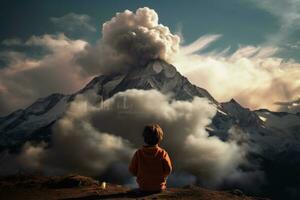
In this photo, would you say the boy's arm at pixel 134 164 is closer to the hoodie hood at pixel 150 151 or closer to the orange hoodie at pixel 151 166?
the orange hoodie at pixel 151 166

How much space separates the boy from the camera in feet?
59.3

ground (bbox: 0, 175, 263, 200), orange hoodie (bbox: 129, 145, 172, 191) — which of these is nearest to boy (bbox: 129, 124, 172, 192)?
orange hoodie (bbox: 129, 145, 172, 191)

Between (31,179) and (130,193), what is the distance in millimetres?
17904

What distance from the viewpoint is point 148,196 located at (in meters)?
19.1

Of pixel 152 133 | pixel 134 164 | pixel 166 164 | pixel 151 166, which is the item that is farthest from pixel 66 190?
pixel 152 133

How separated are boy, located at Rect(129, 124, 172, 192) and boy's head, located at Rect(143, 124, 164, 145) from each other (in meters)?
0.08

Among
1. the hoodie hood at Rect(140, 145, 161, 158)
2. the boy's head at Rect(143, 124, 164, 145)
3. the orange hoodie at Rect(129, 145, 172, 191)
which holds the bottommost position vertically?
the orange hoodie at Rect(129, 145, 172, 191)

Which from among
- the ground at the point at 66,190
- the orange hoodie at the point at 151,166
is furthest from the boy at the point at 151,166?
the ground at the point at 66,190

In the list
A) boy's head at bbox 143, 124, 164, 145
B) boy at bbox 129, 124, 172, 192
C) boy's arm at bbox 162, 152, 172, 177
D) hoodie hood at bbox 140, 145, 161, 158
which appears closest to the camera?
boy's head at bbox 143, 124, 164, 145

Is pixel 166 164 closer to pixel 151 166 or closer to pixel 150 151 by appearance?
pixel 151 166

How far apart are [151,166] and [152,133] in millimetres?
1971

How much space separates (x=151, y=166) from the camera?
18438mm

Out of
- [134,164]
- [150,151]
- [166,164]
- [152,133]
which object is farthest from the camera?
[134,164]

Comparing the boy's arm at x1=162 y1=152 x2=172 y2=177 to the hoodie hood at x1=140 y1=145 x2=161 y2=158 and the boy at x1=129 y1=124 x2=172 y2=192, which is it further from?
the hoodie hood at x1=140 y1=145 x2=161 y2=158
